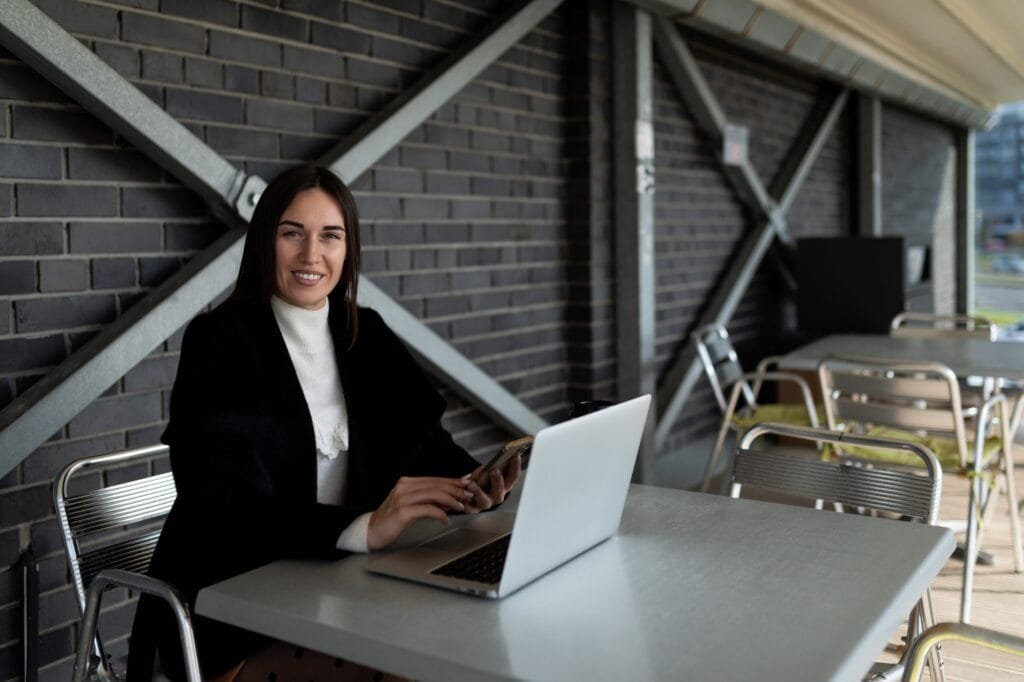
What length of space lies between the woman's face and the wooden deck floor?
7.21 ft

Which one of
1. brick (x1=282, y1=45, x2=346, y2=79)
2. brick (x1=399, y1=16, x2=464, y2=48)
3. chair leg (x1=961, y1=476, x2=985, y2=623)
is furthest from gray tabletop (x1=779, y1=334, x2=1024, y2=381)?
brick (x1=282, y1=45, x2=346, y2=79)

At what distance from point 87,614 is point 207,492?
34cm

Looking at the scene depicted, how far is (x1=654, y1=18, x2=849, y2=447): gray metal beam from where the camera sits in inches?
215

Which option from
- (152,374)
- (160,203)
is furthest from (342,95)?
(152,374)

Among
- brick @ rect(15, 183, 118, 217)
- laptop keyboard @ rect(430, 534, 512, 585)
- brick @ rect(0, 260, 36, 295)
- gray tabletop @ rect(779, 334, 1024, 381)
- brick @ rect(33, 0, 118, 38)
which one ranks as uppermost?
brick @ rect(33, 0, 118, 38)

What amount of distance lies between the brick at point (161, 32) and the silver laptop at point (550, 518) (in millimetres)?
1896

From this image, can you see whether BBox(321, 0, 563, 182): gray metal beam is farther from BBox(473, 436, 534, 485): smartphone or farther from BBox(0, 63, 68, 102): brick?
BBox(473, 436, 534, 485): smartphone

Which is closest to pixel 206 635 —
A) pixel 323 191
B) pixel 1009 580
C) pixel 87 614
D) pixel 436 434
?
pixel 87 614

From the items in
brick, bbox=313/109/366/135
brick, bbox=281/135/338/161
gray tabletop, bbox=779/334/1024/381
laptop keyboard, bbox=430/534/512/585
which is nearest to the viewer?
laptop keyboard, bbox=430/534/512/585

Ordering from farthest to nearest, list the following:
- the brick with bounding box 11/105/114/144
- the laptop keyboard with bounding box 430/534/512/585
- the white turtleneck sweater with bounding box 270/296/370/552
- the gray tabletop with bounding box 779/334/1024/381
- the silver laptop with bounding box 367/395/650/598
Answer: the gray tabletop with bounding box 779/334/1024/381
the brick with bounding box 11/105/114/144
the white turtleneck sweater with bounding box 270/296/370/552
the laptop keyboard with bounding box 430/534/512/585
the silver laptop with bounding box 367/395/650/598

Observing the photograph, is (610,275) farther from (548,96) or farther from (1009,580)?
(1009,580)

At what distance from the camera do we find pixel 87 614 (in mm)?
1834

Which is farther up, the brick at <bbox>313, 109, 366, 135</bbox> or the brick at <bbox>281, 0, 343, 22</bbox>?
the brick at <bbox>281, 0, 343, 22</bbox>

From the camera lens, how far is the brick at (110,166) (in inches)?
111
